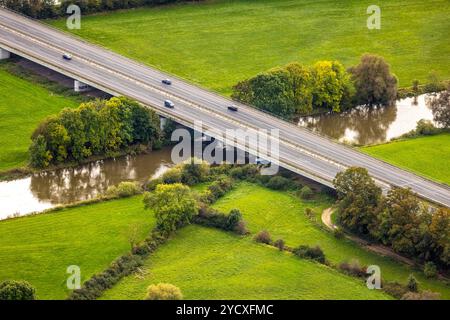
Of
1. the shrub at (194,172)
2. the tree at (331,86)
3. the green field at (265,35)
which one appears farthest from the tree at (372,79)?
the shrub at (194,172)

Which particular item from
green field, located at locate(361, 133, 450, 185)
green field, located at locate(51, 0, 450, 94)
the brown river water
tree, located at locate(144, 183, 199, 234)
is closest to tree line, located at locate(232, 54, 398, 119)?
the brown river water

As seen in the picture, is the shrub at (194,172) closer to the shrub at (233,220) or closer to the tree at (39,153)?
the shrub at (233,220)

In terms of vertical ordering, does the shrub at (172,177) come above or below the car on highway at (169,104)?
below

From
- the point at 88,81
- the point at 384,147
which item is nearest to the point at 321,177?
the point at 384,147

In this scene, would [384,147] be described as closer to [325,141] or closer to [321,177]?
[325,141]

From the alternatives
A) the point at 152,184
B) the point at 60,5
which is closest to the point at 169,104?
the point at 152,184

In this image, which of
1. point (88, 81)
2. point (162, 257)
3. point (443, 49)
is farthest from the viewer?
point (443, 49)

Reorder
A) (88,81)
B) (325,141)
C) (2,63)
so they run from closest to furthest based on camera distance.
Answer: (325,141), (88,81), (2,63)
